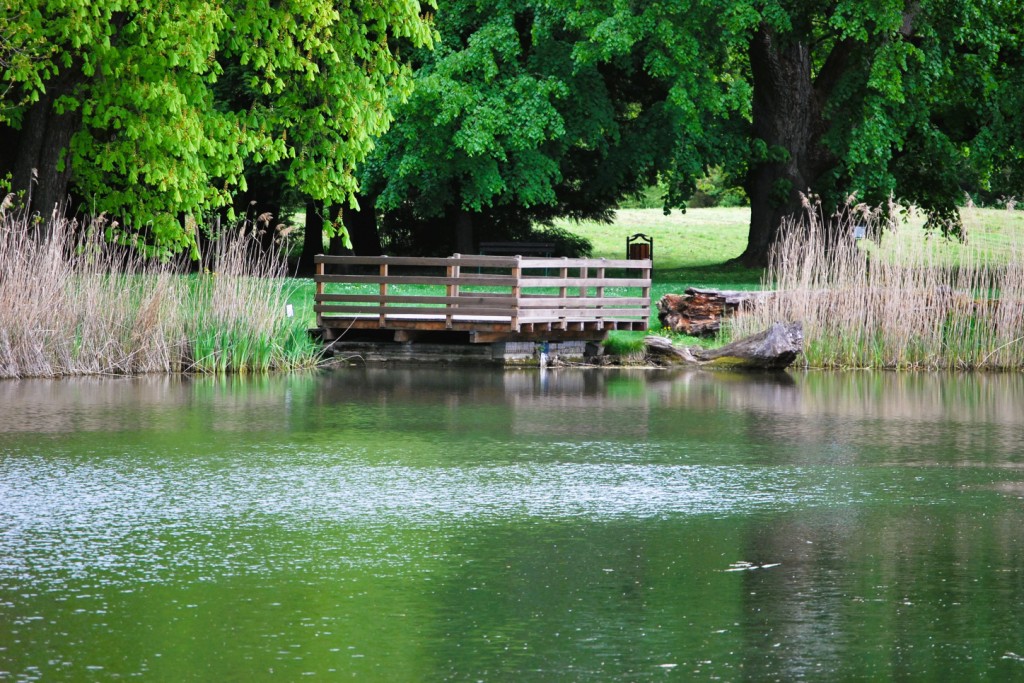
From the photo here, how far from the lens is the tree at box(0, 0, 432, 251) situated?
1745 cm

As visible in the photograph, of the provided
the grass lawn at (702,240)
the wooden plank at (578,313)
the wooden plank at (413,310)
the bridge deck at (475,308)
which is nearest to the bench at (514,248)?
the grass lawn at (702,240)

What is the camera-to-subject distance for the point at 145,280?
17.5 metres

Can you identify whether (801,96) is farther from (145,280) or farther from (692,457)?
(692,457)

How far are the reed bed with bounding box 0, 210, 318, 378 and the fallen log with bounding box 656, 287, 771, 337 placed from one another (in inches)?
215

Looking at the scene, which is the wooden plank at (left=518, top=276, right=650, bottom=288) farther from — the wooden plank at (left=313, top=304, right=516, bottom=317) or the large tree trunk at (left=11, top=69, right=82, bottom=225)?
the large tree trunk at (left=11, top=69, right=82, bottom=225)

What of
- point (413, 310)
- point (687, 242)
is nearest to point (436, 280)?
point (413, 310)

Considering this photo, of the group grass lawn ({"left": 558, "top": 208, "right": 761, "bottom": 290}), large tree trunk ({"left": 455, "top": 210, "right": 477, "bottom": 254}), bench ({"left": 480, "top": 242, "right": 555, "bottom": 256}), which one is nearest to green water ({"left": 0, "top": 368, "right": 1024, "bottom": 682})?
grass lawn ({"left": 558, "top": 208, "right": 761, "bottom": 290})

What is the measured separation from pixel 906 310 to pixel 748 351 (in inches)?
78.2

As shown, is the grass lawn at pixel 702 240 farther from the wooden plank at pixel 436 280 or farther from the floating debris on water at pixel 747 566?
the floating debris on water at pixel 747 566

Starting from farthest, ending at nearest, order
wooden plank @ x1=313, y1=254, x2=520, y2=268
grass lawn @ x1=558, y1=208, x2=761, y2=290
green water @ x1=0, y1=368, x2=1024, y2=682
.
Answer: grass lawn @ x1=558, y1=208, x2=761, y2=290, wooden plank @ x1=313, y1=254, x2=520, y2=268, green water @ x1=0, y1=368, x2=1024, y2=682

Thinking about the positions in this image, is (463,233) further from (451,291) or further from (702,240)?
(702,240)

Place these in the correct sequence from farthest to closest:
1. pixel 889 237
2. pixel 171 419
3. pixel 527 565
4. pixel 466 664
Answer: pixel 889 237
pixel 171 419
pixel 527 565
pixel 466 664

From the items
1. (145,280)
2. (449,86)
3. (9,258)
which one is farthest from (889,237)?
(449,86)

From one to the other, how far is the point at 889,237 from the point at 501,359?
5.10 meters
